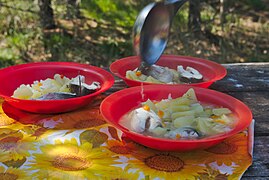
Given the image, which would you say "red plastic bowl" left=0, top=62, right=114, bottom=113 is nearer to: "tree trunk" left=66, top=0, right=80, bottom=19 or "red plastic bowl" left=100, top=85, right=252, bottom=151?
"red plastic bowl" left=100, top=85, right=252, bottom=151

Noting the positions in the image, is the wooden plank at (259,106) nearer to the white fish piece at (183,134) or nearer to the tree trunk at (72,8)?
the white fish piece at (183,134)

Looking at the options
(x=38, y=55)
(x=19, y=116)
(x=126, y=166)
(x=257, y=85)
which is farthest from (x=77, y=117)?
(x=38, y=55)

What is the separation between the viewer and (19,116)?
3.38 ft

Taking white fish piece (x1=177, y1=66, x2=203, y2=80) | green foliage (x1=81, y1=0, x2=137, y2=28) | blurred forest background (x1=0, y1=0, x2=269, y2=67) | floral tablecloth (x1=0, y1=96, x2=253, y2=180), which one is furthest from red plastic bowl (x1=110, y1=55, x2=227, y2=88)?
green foliage (x1=81, y1=0, x2=137, y2=28)

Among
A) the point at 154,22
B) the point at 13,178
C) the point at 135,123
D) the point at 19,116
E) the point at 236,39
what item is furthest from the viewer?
the point at 236,39

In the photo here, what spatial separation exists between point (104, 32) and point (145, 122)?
266cm

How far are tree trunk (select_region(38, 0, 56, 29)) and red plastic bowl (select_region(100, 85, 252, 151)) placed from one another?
7.35 feet

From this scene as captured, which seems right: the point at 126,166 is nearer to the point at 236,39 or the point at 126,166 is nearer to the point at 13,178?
the point at 13,178

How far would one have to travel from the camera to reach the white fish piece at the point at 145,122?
85 centimetres

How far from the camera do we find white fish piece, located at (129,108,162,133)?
854 mm

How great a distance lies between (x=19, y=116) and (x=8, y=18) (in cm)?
226

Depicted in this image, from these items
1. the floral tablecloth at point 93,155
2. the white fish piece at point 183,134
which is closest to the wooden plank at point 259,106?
the floral tablecloth at point 93,155

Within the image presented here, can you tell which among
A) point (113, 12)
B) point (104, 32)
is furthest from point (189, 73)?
point (113, 12)

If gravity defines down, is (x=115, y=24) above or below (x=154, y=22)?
below
